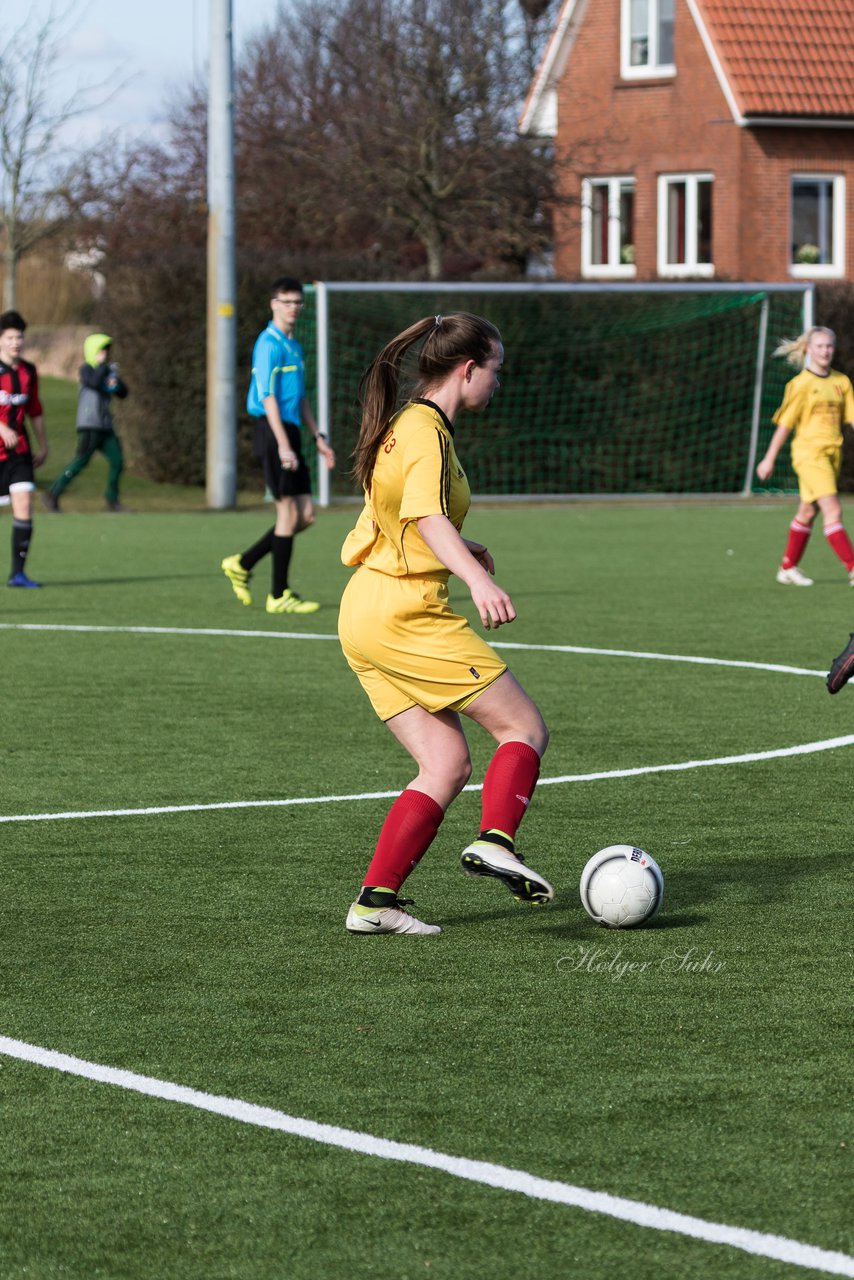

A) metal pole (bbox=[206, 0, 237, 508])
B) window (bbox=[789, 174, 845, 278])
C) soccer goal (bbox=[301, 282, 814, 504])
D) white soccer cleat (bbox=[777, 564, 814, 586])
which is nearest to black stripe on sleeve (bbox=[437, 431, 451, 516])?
white soccer cleat (bbox=[777, 564, 814, 586])

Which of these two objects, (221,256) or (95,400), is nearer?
(95,400)

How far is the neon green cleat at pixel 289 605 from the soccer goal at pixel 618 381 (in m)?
12.7

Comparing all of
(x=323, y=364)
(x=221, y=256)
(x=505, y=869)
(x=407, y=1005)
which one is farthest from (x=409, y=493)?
(x=221, y=256)

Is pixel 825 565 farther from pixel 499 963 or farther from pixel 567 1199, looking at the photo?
pixel 567 1199

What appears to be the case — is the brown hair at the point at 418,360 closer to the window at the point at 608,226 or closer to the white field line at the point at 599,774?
the white field line at the point at 599,774

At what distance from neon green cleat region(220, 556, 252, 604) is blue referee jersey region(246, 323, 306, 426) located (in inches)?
41.0

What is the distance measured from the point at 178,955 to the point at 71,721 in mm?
4350

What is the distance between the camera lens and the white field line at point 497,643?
1167 centimetres

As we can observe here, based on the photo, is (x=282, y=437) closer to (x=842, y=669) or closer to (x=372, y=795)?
(x=372, y=795)

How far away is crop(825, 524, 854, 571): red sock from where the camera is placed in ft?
52.3

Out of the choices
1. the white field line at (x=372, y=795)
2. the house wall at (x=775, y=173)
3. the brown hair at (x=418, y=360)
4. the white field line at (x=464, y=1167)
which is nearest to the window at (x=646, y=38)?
the house wall at (x=775, y=173)

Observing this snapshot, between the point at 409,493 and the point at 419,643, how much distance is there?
424 millimetres

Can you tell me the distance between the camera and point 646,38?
3953 cm

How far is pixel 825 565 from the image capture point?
60.4ft
